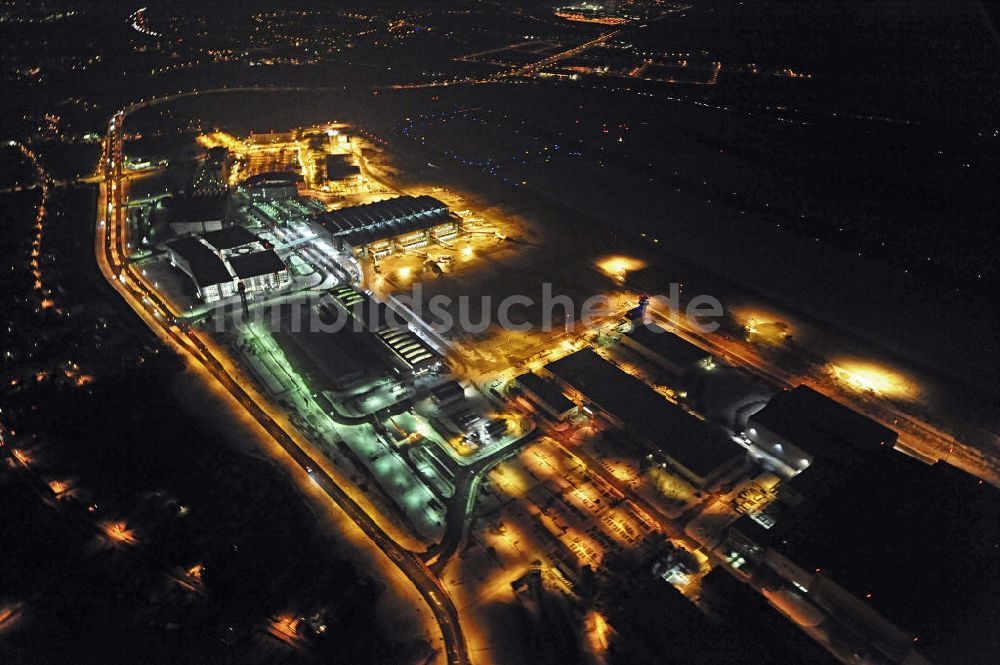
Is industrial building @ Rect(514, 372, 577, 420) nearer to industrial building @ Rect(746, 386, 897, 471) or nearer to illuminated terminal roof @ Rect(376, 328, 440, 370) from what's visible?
illuminated terminal roof @ Rect(376, 328, 440, 370)

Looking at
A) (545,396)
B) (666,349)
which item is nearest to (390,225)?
(545,396)

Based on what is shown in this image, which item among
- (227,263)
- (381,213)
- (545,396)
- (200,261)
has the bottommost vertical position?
(545,396)

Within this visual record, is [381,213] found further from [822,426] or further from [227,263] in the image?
[822,426]

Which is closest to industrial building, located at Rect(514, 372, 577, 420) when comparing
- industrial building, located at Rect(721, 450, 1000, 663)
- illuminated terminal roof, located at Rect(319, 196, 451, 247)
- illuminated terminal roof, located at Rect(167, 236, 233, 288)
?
industrial building, located at Rect(721, 450, 1000, 663)

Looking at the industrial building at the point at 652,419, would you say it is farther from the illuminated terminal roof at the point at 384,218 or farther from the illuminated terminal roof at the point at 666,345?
the illuminated terminal roof at the point at 384,218

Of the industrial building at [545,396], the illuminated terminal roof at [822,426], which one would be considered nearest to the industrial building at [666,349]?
the illuminated terminal roof at [822,426]

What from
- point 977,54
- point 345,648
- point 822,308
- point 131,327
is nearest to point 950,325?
point 822,308
